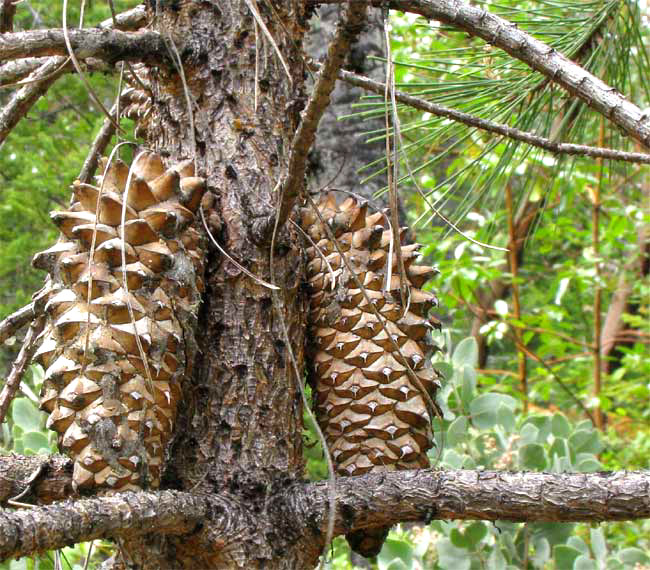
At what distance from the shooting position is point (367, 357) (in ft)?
2.97

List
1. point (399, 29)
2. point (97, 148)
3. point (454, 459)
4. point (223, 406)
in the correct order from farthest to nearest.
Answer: point (399, 29), point (454, 459), point (97, 148), point (223, 406)

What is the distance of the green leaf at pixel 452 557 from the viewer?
5.66ft

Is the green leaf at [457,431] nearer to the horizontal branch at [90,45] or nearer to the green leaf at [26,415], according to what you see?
the green leaf at [26,415]

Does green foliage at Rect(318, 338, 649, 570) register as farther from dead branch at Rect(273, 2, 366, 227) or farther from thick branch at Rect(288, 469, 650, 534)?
dead branch at Rect(273, 2, 366, 227)


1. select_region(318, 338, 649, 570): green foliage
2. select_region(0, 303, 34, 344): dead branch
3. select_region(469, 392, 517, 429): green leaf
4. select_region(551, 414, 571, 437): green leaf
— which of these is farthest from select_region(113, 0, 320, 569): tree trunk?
select_region(551, 414, 571, 437): green leaf

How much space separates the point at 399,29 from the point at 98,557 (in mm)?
2563

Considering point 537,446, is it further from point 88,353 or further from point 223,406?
point 88,353

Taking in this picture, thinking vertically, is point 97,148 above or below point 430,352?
above

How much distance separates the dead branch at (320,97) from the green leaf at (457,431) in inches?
45.6

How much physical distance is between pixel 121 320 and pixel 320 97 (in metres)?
0.29

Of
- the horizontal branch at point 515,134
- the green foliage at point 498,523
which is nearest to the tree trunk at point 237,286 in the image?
the horizontal branch at point 515,134

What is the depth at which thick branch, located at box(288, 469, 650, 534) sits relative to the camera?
2.32 feet

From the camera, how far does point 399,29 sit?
364 centimetres

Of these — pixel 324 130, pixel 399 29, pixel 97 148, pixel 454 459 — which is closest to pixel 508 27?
pixel 97 148
